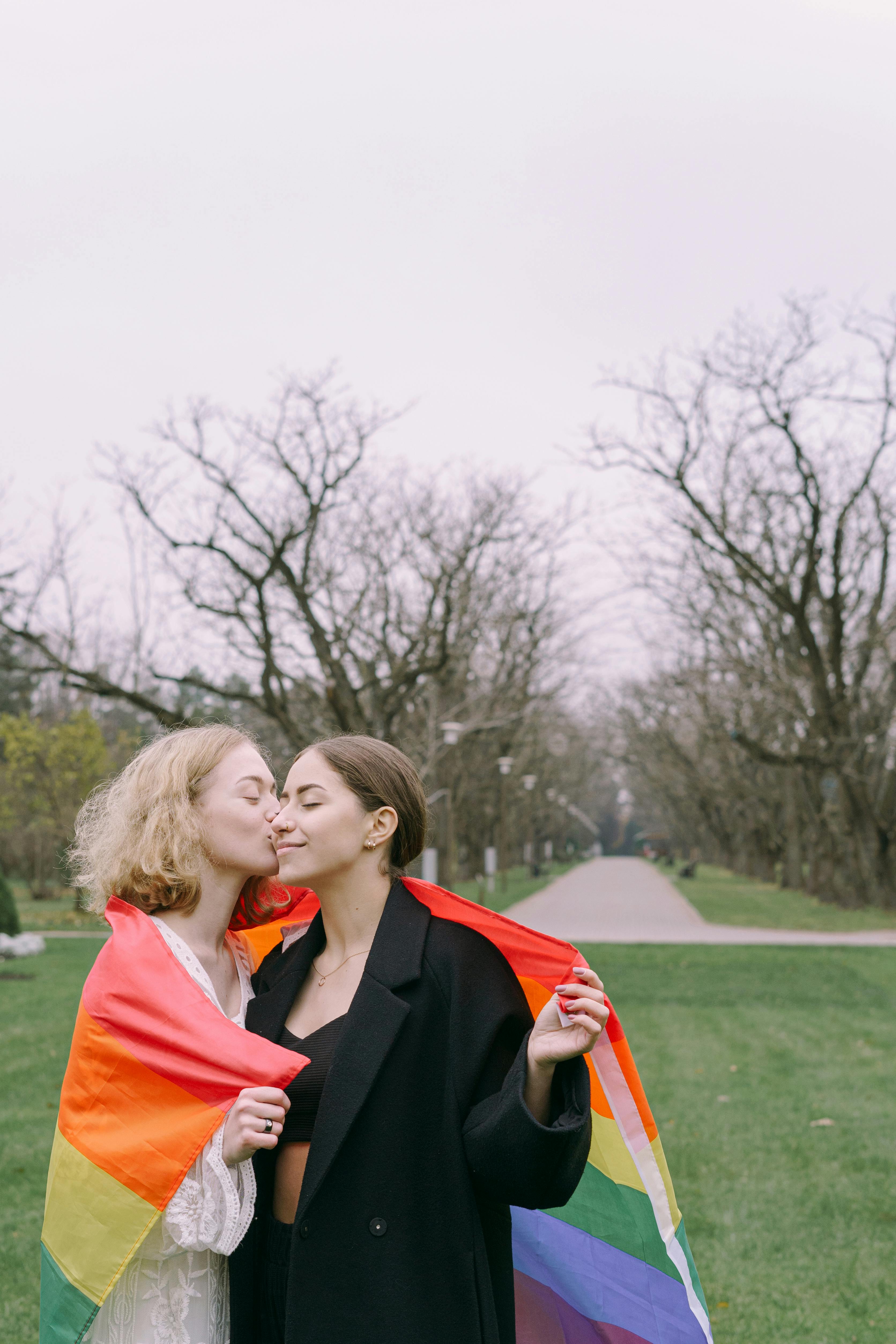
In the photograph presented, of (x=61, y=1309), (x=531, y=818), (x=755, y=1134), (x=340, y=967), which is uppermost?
(x=531, y=818)

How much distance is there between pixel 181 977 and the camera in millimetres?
2227

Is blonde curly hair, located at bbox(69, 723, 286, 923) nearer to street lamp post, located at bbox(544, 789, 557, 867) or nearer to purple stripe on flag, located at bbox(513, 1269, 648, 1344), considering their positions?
purple stripe on flag, located at bbox(513, 1269, 648, 1344)

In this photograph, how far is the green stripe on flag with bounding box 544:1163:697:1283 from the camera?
2736mm

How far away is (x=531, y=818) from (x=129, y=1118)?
50531mm

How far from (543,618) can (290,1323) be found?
77.4ft

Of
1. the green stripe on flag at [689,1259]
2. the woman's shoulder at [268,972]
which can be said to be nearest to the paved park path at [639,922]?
the green stripe on flag at [689,1259]

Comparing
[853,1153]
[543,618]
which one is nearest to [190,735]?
[853,1153]

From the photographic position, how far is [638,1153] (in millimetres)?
2719

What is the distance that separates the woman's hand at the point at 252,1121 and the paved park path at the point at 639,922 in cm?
840

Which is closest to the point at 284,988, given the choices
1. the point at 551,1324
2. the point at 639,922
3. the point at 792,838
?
the point at 551,1324

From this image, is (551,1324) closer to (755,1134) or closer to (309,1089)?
(309,1089)

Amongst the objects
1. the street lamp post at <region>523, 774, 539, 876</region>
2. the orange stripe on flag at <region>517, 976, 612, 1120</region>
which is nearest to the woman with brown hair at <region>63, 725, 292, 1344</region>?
the orange stripe on flag at <region>517, 976, 612, 1120</region>

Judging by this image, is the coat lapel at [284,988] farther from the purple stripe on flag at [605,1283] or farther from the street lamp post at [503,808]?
the street lamp post at [503,808]

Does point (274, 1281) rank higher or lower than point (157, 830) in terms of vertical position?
lower
